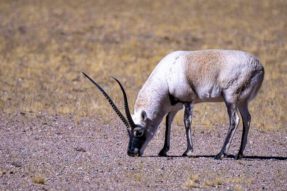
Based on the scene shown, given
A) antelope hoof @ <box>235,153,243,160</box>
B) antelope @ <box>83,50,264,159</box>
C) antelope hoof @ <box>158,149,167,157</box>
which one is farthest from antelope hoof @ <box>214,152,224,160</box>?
antelope hoof @ <box>158,149,167,157</box>

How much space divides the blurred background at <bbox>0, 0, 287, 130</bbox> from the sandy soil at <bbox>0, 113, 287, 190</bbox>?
3.81 feet

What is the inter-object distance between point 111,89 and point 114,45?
332 inches

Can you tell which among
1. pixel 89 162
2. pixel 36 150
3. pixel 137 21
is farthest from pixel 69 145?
pixel 137 21

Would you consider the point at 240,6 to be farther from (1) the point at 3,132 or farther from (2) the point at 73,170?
(2) the point at 73,170

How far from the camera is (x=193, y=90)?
13.8 meters

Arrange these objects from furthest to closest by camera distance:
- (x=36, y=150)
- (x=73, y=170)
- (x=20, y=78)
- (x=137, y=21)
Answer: (x=137, y=21) < (x=20, y=78) < (x=36, y=150) < (x=73, y=170)

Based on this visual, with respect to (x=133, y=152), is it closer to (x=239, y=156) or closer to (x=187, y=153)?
(x=187, y=153)

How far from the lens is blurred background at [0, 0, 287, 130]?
1952cm

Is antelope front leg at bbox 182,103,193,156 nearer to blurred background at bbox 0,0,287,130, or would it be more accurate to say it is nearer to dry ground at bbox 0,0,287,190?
dry ground at bbox 0,0,287,190

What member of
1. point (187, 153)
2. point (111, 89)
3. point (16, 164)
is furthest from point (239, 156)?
point (111, 89)

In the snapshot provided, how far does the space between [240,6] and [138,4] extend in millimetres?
5309

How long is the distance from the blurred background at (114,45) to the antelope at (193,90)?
3.39 m

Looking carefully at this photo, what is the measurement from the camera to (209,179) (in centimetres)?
1185

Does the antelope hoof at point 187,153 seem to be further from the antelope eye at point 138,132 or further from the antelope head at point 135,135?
the antelope eye at point 138,132
